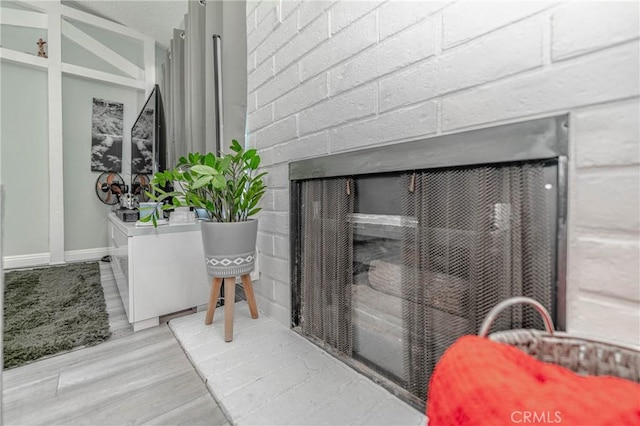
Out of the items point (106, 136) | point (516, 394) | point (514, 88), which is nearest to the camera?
point (516, 394)

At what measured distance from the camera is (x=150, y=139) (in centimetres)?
222

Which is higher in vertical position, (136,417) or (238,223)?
(238,223)

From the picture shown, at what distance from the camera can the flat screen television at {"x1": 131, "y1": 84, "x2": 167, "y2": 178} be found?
6.72 feet

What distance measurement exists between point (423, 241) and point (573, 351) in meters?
0.37

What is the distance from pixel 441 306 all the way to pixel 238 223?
2.71 feet

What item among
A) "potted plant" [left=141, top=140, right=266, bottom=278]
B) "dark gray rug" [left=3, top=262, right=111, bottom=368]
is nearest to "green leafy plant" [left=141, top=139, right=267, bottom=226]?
"potted plant" [left=141, top=140, right=266, bottom=278]

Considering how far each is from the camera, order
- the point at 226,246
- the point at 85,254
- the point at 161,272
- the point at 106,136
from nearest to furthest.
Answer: the point at 226,246
the point at 161,272
the point at 85,254
the point at 106,136

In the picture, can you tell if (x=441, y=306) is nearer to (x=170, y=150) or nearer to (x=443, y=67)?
(x=443, y=67)

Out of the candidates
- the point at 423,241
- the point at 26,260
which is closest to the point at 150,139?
the point at 26,260

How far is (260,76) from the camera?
4.75 feet

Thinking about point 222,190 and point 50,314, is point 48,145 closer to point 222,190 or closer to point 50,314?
point 50,314

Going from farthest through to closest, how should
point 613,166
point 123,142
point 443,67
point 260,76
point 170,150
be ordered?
1. point 123,142
2. point 170,150
3. point 260,76
4. point 443,67
5. point 613,166

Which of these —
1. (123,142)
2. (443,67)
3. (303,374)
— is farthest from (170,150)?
(443,67)

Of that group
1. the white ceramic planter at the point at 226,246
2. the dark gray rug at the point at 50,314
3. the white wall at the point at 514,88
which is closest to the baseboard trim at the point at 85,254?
the dark gray rug at the point at 50,314
